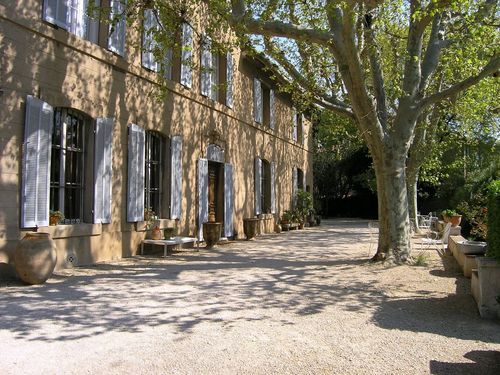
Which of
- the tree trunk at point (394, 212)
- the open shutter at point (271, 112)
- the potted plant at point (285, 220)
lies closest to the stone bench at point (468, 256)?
the tree trunk at point (394, 212)

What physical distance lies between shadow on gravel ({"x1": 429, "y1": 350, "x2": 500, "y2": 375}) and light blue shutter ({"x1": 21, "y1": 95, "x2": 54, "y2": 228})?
6.06 m

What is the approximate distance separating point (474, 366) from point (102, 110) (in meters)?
7.53

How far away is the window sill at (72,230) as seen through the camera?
7824mm

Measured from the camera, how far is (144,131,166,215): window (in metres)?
10.8

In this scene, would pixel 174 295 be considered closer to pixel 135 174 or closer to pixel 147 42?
pixel 135 174

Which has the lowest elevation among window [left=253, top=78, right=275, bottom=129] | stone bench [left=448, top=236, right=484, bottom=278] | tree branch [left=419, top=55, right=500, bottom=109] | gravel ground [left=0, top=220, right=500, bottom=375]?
gravel ground [left=0, top=220, right=500, bottom=375]

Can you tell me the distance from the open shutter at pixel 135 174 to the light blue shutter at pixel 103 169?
0.59 metres

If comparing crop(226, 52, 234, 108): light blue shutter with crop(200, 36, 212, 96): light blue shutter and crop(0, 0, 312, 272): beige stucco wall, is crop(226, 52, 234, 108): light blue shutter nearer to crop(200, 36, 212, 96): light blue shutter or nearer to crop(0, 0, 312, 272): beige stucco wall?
crop(0, 0, 312, 272): beige stucco wall

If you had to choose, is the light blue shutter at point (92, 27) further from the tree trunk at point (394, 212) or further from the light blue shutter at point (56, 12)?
the tree trunk at point (394, 212)

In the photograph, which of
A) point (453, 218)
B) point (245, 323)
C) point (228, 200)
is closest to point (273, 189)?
point (228, 200)

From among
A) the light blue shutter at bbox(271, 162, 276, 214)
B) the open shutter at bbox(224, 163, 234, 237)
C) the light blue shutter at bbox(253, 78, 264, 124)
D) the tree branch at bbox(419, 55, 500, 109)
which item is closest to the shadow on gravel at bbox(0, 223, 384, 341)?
the tree branch at bbox(419, 55, 500, 109)

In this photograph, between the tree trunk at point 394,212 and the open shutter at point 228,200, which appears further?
the open shutter at point 228,200

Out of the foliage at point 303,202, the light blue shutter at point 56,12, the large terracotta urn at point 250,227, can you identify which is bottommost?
the large terracotta urn at point 250,227

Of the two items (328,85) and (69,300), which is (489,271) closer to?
(69,300)
